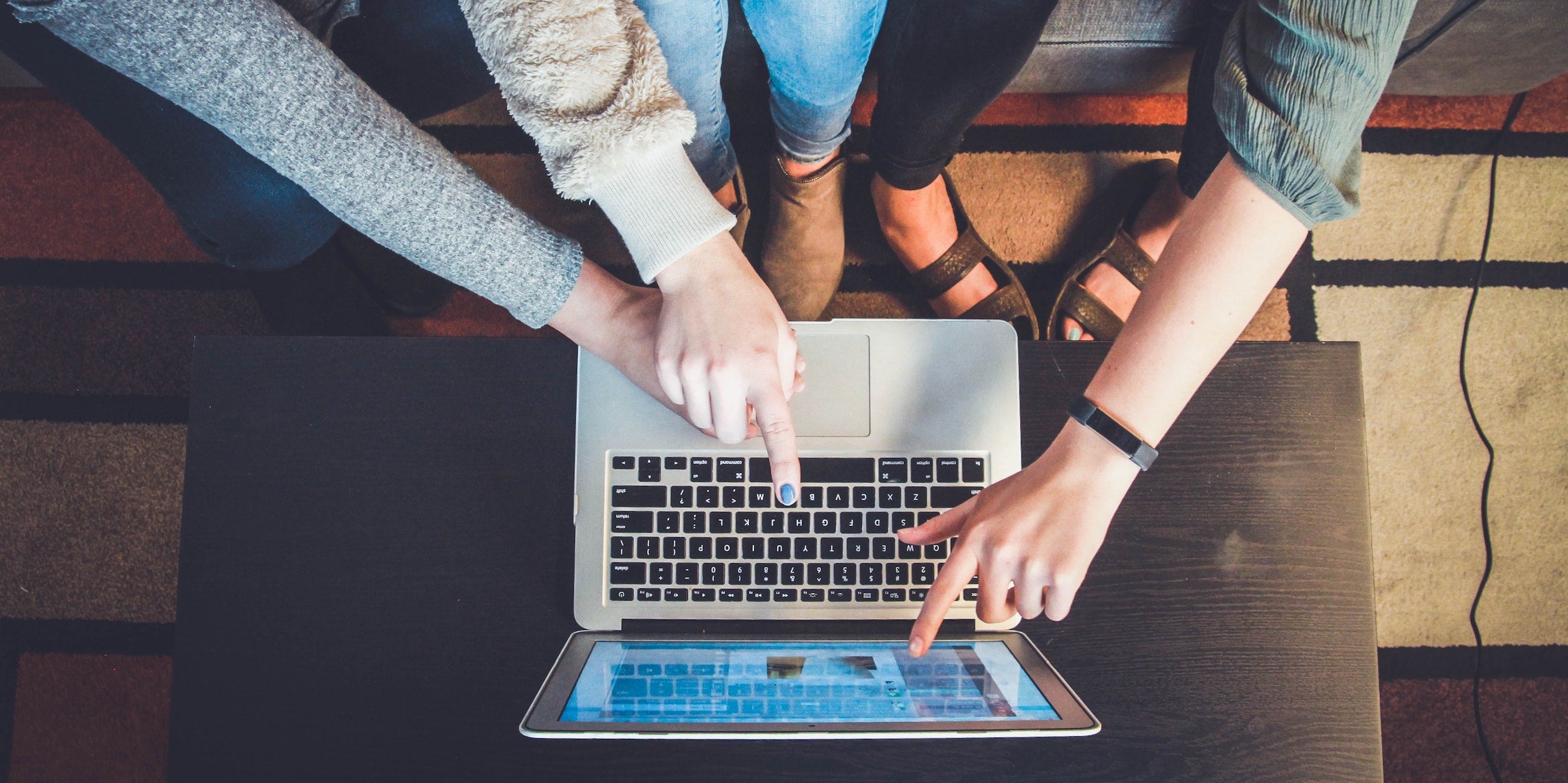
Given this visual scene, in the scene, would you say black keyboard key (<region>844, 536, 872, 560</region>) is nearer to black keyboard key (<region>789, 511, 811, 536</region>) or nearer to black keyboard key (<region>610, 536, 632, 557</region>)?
black keyboard key (<region>789, 511, 811, 536</region>)

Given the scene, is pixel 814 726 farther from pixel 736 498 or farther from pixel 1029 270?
pixel 1029 270

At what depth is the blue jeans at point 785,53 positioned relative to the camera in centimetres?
72

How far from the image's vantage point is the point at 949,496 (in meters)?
0.64

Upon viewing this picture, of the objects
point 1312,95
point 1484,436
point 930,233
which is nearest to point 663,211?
point 1312,95

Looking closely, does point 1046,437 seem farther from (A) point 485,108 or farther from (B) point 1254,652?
(A) point 485,108

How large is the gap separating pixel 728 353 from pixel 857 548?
0.21m

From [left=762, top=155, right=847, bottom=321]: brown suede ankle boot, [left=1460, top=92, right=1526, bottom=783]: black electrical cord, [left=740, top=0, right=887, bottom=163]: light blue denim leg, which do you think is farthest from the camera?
[left=1460, top=92, right=1526, bottom=783]: black electrical cord

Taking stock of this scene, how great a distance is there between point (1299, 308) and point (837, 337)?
996mm

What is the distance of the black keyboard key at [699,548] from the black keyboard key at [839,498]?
4.4 inches

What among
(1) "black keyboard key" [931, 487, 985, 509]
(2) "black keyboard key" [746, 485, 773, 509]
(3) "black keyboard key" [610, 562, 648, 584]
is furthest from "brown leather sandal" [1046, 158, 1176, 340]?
(3) "black keyboard key" [610, 562, 648, 584]

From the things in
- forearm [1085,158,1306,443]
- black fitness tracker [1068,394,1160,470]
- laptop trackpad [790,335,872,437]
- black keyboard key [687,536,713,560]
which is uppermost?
forearm [1085,158,1306,443]

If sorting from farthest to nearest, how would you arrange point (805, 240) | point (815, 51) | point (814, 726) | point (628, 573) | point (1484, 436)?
point (1484, 436) < point (805, 240) < point (815, 51) < point (628, 573) < point (814, 726)

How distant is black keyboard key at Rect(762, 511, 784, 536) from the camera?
25.2 inches

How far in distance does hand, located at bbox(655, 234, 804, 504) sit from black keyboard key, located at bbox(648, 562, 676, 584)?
0.13 metres
